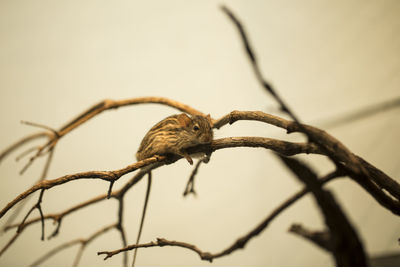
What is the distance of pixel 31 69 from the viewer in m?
1.44

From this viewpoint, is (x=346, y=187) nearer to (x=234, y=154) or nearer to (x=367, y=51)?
(x=234, y=154)

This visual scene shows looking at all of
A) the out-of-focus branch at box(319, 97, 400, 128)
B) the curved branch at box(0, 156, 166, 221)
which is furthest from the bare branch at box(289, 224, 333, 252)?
the out-of-focus branch at box(319, 97, 400, 128)

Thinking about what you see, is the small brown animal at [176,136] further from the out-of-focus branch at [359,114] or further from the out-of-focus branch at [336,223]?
the out-of-focus branch at [359,114]

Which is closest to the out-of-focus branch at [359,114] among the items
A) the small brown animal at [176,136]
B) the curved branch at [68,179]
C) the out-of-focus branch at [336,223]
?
the small brown animal at [176,136]

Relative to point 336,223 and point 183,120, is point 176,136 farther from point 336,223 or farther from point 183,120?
point 336,223

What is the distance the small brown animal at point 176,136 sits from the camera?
3.17ft

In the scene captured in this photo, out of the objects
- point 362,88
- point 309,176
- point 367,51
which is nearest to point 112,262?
point 309,176

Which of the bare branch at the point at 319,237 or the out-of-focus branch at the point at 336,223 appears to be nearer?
the out-of-focus branch at the point at 336,223

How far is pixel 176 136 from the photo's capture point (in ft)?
3.40

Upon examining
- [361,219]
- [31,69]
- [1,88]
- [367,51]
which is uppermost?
[367,51]

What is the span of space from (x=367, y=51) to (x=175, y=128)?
121 centimetres

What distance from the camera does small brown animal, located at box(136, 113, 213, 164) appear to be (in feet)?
3.17

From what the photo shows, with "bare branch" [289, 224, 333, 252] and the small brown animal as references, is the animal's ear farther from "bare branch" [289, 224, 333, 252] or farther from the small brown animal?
"bare branch" [289, 224, 333, 252]

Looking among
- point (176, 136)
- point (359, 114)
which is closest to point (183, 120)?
point (176, 136)
